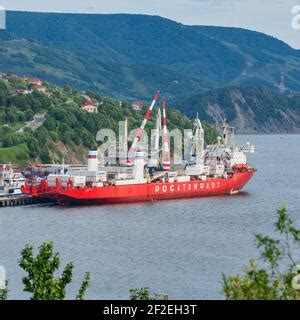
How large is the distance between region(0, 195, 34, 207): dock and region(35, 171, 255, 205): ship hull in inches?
46.2

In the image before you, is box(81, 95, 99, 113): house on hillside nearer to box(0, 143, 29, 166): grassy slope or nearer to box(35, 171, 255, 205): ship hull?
box(0, 143, 29, 166): grassy slope

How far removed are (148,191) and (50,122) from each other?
27504 millimetres

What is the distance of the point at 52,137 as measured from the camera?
83.1 m

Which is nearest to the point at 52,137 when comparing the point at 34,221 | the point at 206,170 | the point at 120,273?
the point at 206,170

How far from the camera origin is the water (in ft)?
99.5

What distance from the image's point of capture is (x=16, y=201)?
57.5 metres

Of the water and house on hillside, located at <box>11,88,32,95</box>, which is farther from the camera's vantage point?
house on hillside, located at <box>11,88,32,95</box>

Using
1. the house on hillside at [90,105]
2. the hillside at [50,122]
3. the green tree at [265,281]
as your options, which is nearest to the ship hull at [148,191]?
the hillside at [50,122]

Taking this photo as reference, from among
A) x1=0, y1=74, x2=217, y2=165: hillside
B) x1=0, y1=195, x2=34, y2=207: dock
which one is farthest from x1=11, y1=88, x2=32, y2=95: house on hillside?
x1=0, y1=195, x2=34, y2=207: dock

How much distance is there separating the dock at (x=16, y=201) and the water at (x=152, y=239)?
1.79m

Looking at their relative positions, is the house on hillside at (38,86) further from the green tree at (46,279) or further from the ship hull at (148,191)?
the green tree at (46,279)

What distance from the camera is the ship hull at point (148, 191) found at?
56719mm

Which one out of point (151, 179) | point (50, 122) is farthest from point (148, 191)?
point (50, 122)

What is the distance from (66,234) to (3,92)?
5293 centimetres
